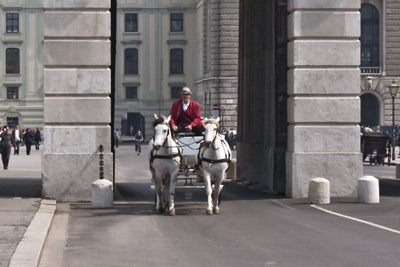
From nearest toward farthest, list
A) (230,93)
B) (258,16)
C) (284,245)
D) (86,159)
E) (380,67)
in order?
(284,245), (86,159), (258,16), (380,67), (230,93)

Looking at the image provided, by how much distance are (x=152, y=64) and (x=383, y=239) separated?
82.9m

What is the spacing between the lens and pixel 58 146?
81.6 feet

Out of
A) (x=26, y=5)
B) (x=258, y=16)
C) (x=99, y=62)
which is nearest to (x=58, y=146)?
(x=99, y=62)

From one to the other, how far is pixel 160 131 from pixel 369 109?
202ft

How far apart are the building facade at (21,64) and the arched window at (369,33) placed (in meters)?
30.4

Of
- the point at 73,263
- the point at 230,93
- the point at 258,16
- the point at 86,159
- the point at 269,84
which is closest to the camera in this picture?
the point at 73,263

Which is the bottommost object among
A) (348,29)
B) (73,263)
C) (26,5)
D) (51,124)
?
(73,263)

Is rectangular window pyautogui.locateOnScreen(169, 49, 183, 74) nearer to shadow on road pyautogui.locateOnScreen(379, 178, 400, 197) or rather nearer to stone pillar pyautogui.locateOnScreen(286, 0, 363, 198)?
shadow on road pyautogui.locateOnScreen(379, 178, 400, 197)

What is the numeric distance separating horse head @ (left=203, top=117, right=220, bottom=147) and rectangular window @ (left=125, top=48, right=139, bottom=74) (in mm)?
77975

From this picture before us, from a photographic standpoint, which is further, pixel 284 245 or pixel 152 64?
pixel 152 64

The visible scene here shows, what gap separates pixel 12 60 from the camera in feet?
312

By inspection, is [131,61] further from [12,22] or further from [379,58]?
[379,58]

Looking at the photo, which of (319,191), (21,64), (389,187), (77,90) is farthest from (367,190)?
(21,64)

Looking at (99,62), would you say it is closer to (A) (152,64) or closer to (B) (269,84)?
(B) (269,84)
